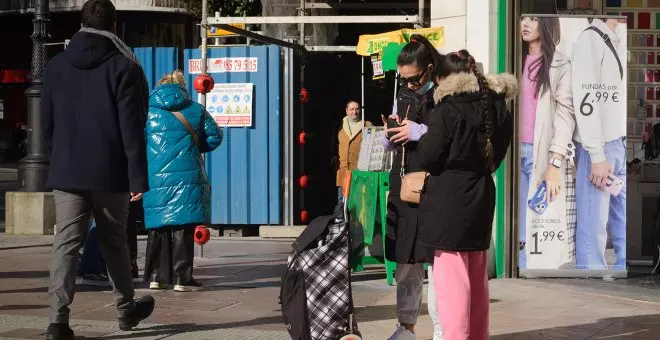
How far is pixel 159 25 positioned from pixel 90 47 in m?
23.1

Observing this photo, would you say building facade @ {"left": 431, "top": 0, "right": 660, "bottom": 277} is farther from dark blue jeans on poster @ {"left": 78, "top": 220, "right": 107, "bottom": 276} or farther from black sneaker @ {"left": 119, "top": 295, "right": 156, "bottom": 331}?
black sneaker @ {"left": 119, "top": 295, "right": 156, "bottom": 331}

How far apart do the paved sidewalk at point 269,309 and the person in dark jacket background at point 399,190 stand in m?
0.53

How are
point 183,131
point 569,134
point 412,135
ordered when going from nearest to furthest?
point 412,135
point 183,131
point 569,134

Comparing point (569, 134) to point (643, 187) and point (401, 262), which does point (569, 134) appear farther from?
point (401, 262)

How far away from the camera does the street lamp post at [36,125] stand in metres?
14.9

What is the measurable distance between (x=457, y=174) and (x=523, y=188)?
13.6ft

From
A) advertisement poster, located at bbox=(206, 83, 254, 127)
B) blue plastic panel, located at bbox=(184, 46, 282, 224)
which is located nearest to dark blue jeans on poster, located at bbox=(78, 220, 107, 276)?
blue plastic panel, located at bbox=(184, 46, 282, 224)

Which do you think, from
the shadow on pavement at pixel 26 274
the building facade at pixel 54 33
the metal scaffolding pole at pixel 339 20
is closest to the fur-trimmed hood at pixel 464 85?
the shadow on pavement at pixel 26 274

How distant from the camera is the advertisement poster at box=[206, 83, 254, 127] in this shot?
14.7 meters

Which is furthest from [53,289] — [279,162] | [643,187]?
[279,162]

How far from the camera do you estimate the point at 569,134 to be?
33.6 feet

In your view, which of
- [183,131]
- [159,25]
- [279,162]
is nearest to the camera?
[183,131]

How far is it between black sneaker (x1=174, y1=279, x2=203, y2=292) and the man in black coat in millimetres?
2216

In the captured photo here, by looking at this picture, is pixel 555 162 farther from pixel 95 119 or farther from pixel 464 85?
pixel 95 119
